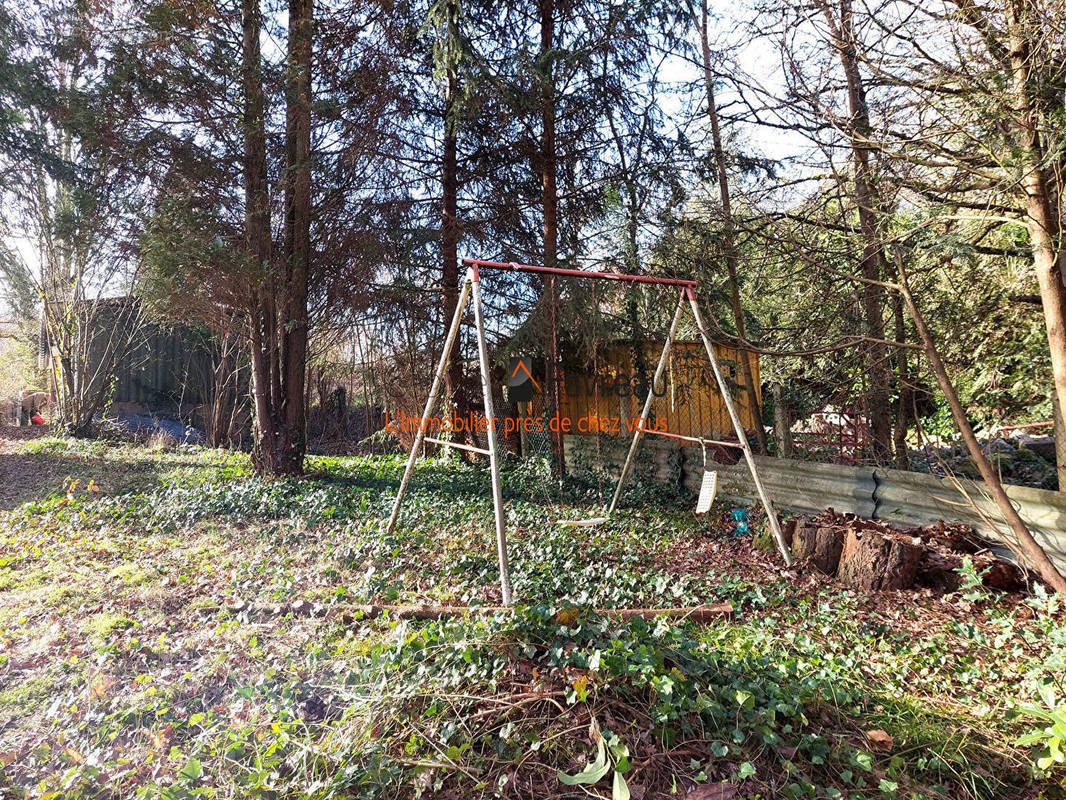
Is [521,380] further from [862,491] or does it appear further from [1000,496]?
[1000,496]

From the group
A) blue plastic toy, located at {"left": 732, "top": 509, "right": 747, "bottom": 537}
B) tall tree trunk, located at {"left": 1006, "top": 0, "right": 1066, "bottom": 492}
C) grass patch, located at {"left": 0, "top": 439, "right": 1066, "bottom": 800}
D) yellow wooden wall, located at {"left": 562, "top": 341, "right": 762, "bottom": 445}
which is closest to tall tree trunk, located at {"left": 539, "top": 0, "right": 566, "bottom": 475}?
yellow wooden wall, located at {"left": 562, "top": 341, "right": 762, "bottom": 445}

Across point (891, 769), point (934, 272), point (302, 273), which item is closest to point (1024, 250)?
point (934, 272)

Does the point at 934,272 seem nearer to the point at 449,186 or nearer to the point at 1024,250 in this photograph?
the point at 1024,250

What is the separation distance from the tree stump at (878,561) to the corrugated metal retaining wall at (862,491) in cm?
42

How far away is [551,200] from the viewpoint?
312 inches

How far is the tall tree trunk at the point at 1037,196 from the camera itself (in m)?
3.40

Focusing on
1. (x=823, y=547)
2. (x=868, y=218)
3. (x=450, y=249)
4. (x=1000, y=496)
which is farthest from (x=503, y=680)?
(x=450, y=249)

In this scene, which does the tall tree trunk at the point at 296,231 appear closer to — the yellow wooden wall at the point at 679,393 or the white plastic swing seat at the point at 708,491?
the yellow wooden wall at the point at 679,393

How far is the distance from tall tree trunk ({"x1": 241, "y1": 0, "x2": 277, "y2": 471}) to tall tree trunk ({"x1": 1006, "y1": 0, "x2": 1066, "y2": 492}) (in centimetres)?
737

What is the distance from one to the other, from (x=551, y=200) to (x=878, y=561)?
5679 mm

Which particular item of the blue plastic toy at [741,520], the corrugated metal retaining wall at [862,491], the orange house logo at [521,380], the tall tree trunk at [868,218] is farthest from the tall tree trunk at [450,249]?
the tall tree trunk at [868,218]

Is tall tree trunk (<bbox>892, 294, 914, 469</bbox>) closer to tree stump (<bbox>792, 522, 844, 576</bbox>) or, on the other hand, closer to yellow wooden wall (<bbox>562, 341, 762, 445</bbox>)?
yellow wooden wall (<bbox>562, 341, 762, 445</bbox>)

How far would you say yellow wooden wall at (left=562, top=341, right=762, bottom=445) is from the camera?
25.5 ft

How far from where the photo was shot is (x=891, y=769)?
221 cm
